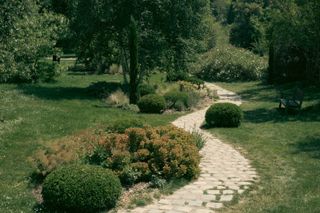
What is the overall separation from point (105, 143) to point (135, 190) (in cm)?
170

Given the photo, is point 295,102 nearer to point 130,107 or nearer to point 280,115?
point 280,115

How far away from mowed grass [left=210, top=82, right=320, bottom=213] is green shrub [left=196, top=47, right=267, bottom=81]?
53.4 ft

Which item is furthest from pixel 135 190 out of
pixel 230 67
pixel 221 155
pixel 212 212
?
pixel 230 67

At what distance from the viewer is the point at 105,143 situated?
11.5 metres

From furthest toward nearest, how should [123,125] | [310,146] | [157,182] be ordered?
1. [310,146]
2. [123,125]
3. [157,182]

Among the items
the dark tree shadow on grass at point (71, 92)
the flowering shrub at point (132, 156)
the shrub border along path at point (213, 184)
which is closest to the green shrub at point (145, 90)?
the dark tree shadow on grass at point (71, 92)

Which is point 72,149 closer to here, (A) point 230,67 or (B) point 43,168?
(B) point 43,168

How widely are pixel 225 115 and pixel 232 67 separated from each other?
2521 cm

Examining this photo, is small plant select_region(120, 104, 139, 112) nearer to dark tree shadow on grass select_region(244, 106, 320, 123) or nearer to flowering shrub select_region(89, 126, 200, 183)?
dark tree shadow on grass select_region(244, 106, 320, 123)

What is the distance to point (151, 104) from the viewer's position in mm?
22688

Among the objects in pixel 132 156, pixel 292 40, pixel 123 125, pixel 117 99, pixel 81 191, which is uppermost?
pixel 292 40

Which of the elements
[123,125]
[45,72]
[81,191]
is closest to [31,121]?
[123,125]

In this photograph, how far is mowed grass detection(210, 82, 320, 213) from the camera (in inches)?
378

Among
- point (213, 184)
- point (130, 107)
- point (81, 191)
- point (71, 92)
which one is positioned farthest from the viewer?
point (71, 92)
